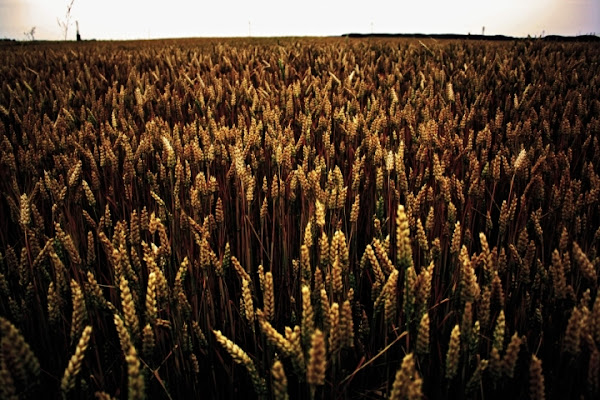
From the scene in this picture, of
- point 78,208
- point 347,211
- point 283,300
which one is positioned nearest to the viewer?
point 283,300

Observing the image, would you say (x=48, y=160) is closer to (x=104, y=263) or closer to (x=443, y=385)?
(x=104, y=263)

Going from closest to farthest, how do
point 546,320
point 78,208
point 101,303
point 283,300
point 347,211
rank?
point 101,303, point 546,320, point 283,300, point 78,208, point 347,211

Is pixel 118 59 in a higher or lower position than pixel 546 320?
higher

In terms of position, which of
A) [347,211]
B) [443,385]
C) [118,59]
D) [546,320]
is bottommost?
[443,385]

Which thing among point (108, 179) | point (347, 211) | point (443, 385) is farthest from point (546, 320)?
point (108, 179)

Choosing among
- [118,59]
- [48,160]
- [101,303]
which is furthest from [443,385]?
[118,59]

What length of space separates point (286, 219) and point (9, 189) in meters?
1.16

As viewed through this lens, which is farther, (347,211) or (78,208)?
(347,211)

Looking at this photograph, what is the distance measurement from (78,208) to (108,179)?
49cm

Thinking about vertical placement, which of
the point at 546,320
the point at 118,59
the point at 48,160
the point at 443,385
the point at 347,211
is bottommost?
the point at 443,385

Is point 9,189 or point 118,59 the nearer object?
point 9,189

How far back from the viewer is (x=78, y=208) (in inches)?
56.4

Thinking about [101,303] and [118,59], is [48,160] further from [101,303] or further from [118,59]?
[118,59]

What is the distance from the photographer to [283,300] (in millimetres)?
1214
